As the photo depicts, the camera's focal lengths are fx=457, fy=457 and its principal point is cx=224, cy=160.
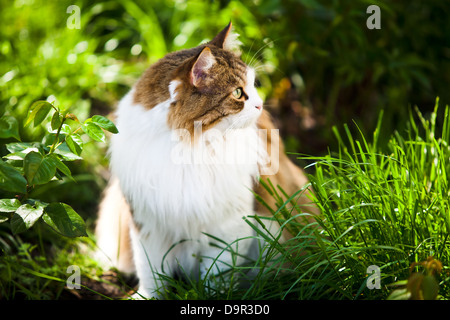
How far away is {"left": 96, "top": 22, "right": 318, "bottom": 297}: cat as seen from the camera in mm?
1602

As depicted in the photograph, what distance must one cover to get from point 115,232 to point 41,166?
39.2 inches

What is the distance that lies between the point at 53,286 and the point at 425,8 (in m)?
2.66

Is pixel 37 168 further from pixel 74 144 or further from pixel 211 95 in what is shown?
pixel 211 95

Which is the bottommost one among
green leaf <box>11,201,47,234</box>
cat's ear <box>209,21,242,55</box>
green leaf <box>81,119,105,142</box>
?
green leaf <box>11,201,47,234</box>

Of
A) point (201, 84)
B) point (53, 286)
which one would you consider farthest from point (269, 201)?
point (53, 286)

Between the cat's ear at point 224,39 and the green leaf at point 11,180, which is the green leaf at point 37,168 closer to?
the green leaf at point 11,180

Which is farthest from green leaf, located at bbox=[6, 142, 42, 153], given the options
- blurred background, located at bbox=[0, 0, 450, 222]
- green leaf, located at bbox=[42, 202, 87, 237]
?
blurred background, located at bbox=[0, 0, 450, 222]

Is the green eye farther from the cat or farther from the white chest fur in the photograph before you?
the white chest fur

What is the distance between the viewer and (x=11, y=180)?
129cm

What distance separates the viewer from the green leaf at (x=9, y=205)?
137cm

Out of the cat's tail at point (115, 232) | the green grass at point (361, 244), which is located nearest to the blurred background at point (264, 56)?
the cat's tail at point (115, 232)

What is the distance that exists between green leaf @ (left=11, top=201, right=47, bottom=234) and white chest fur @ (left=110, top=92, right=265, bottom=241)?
0.41 meters

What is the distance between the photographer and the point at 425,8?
288cm
